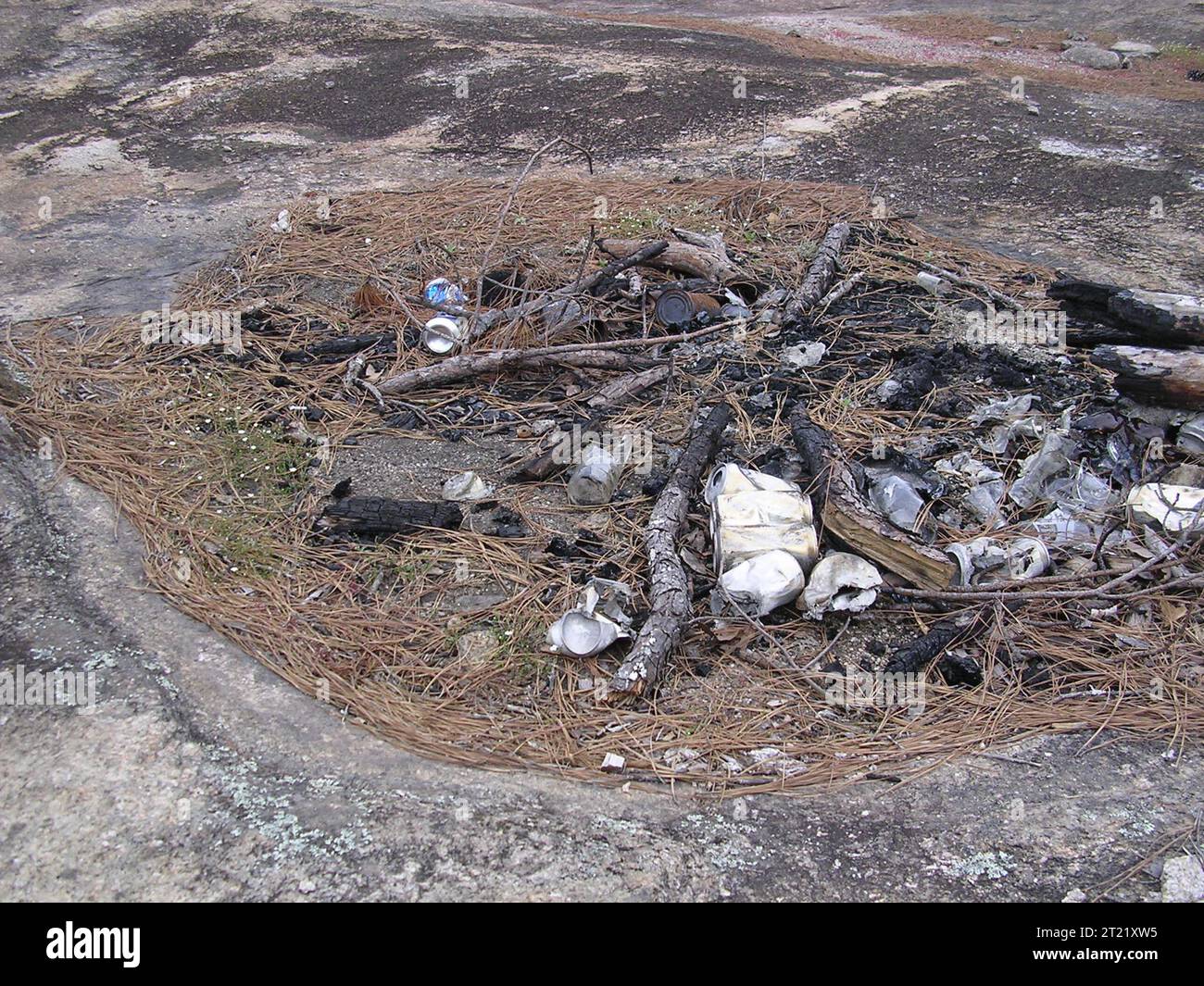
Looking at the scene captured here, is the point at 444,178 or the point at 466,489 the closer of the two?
the point at 466,489

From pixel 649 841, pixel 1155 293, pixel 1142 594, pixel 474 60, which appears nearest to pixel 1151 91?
pixel 1155 293

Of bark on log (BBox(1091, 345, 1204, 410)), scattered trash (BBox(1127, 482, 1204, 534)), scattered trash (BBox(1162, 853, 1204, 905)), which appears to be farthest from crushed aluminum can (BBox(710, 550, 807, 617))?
bark on log (BBox(1091, 345, 1204, 410))

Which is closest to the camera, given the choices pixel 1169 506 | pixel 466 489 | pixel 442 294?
pixel 1169 506

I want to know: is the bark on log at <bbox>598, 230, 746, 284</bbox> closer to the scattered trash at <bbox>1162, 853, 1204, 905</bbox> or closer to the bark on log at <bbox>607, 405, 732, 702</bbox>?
the bark on log at <bbox>607, 405, 732, 702</bbox>

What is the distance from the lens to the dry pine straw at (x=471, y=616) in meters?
2.53

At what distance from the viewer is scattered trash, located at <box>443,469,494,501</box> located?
3.54m

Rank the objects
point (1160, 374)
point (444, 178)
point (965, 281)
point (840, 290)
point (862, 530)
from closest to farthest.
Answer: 1. point (862, 530)
2. point (1160, 374)
3. point (840, 290)
4. point (965, 281)
5. point (444, 178)

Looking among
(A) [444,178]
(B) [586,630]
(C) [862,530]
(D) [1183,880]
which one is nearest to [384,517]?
(B) [586,630]

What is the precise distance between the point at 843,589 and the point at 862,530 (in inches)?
8.9

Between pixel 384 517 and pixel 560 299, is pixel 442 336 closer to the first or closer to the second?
pixel 560 299

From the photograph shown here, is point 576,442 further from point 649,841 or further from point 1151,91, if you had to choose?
point 1151,91

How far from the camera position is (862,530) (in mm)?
3025

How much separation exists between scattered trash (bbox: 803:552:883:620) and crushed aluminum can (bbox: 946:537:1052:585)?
321 mm

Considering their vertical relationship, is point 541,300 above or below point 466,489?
above
